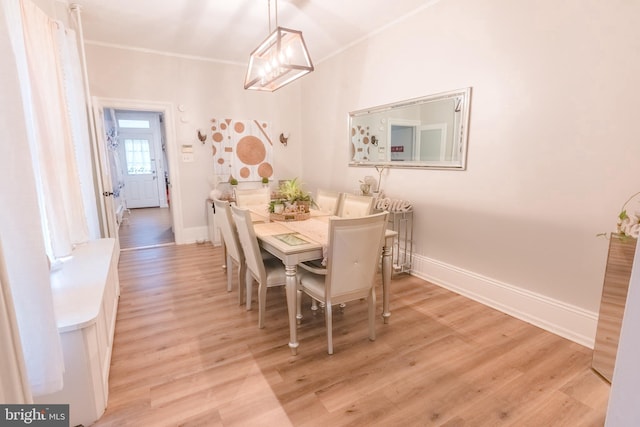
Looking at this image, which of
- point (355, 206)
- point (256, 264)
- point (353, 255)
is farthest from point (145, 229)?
point (353, 255)

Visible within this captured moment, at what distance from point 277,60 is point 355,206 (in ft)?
4.74

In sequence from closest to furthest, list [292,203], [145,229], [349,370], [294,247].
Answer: [349,370]
[294,247]
[292,203]
[145,229]

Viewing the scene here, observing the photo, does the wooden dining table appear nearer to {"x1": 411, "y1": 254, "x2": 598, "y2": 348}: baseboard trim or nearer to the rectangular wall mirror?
{"x1": 411, "y1": 254, "x2": 598, "y2": 348}: baseboard trim

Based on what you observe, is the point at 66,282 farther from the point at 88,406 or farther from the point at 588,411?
the point at 588,411

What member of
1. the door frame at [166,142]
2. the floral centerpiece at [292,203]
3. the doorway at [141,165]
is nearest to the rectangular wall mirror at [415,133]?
the floral centerpiece at [292,203]

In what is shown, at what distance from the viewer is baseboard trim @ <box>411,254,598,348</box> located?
2.27 meters

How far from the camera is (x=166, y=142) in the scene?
475cm

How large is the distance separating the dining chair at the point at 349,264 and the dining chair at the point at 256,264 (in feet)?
0.97

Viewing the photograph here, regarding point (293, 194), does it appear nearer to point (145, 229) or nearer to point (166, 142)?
point (166, 142)

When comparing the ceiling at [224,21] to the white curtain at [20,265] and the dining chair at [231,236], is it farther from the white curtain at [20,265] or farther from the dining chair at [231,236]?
the white curtain at [20,265]

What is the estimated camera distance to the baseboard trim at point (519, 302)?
7.45 feet

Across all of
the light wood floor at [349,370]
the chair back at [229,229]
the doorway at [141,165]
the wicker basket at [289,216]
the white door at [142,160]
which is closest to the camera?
the light wood floor at [349,370]

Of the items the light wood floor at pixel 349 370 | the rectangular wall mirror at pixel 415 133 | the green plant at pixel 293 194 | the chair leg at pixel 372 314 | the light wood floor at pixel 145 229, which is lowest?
the light wood floor at pixel 349 370

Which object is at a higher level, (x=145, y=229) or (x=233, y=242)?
(x=233, y=242)
